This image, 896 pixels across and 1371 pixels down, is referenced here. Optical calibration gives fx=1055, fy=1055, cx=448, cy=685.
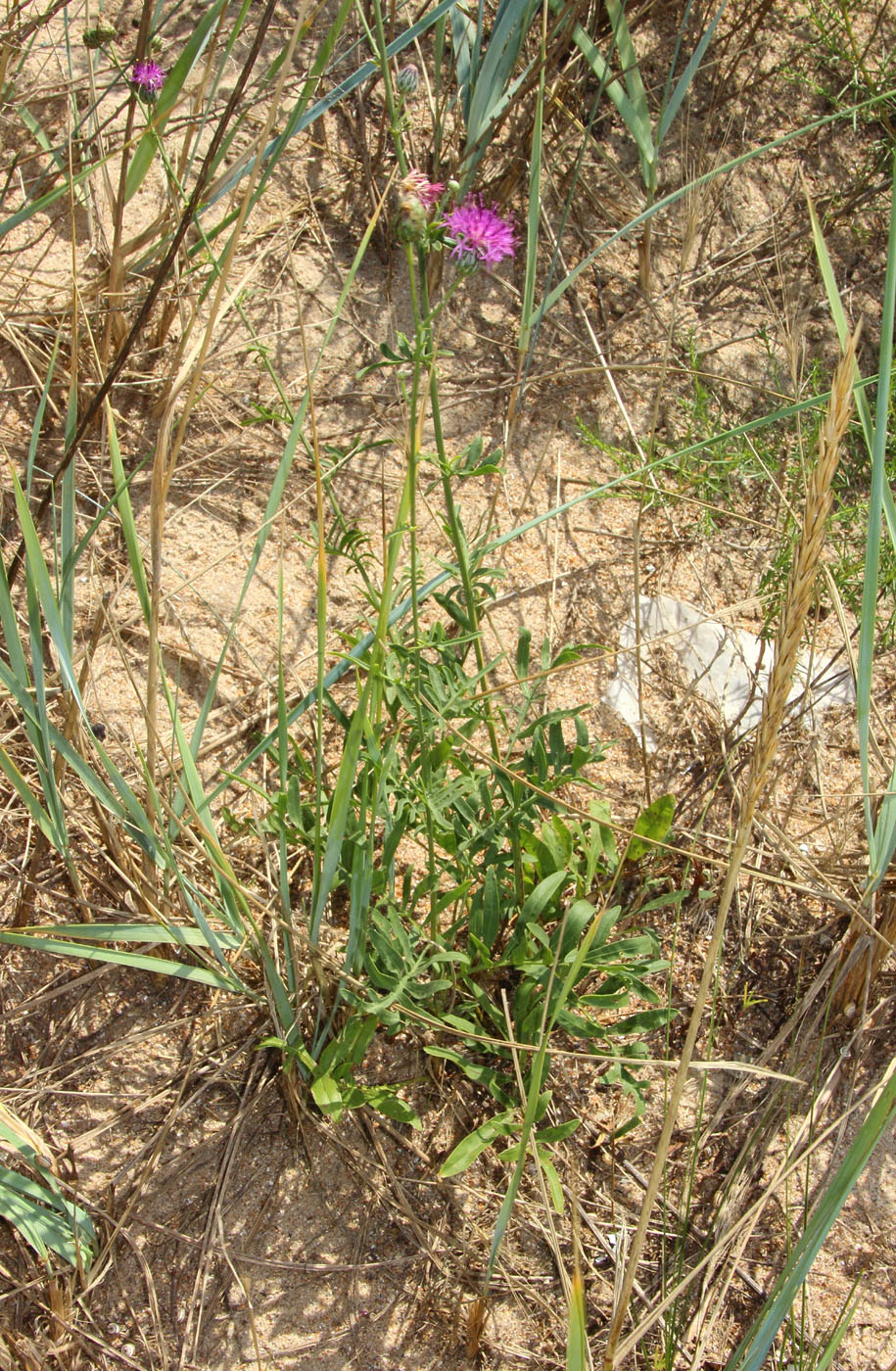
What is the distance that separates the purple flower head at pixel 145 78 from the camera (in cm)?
143

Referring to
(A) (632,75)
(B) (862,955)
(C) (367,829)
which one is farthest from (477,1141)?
(A) (632,75)

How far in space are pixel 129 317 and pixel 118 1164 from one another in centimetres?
135

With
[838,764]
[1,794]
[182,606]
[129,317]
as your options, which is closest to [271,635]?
[182,606]

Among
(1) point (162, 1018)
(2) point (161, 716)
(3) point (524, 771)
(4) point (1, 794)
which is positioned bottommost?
(1) point (162, 1018)

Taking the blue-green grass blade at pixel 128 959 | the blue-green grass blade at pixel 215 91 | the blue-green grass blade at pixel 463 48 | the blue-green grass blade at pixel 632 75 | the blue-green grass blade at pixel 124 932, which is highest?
the blue-green grass blade at pixel 632 75

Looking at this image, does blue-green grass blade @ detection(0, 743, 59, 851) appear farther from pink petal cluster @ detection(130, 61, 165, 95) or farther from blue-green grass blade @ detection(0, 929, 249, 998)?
pink petal cluster @ detection(130, 61, 165, 95)

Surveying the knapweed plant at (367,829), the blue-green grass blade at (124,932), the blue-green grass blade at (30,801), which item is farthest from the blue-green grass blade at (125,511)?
the blue-green grass blade at (124,932)

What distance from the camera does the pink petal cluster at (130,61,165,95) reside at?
1.43 m

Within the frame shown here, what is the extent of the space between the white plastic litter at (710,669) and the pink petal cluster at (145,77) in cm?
112

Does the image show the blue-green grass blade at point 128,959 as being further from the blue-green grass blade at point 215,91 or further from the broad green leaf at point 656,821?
the blue-green grass blade at point 215,91

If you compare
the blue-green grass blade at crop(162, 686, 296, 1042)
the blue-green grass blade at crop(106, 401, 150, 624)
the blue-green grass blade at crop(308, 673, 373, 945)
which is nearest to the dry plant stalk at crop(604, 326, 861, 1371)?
the blue-green grass blade at crop(308, 673, 373, 945)

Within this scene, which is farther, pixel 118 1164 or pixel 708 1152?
pixel 708 1152

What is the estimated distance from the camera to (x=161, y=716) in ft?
5.41

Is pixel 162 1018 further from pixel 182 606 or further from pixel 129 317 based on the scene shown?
pixel 129 317
